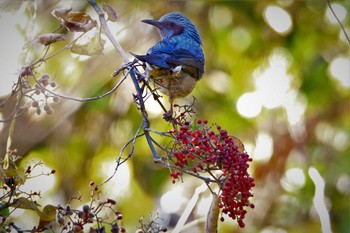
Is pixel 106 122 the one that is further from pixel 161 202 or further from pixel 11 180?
pixel 11 180

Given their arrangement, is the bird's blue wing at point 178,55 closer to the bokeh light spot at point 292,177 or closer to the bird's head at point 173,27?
Answer: the bird's head at point 173,27

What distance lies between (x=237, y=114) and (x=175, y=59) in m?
0.47

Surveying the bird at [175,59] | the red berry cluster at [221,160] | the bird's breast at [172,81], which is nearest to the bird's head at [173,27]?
the bird at [175,59]

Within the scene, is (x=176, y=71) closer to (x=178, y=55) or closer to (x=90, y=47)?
(x=178, y=55)

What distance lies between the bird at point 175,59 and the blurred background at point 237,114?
8.8 inches

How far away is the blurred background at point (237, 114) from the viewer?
1.45m

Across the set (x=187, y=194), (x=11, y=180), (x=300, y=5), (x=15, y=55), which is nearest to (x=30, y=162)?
(x=15, y=55)

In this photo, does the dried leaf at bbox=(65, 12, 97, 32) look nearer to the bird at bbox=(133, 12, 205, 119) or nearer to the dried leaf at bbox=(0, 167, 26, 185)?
the bird at bbox=(133, 12, 205, 119)

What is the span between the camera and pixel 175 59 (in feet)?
3.70

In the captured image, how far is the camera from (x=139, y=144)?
1.52 m

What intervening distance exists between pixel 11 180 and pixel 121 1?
79cm

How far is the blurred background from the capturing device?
1452mm

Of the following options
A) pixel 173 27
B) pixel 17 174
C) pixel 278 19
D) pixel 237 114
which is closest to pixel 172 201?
pixel 237 114

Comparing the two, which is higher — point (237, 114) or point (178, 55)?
point (237, 114)
